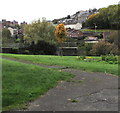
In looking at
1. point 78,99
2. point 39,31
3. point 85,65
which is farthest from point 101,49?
point 78,99

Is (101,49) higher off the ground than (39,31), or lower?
lower

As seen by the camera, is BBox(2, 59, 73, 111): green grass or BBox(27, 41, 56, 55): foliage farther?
BBox(27, 41, 56, 55): foliage

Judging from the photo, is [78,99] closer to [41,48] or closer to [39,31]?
[41,48]

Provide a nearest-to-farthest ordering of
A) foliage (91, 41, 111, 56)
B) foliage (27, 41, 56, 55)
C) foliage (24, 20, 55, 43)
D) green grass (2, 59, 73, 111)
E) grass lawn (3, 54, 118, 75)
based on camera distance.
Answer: green grass (2, 59, 73, 111) < grass lawn (3, 54, 118, 75) < foliage (91, 41, 111, 56) < foliage (27, 41, 56, 55) < foliage (24, 20, 55, 43)

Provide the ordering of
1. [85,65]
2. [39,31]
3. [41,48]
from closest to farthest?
1. [85,65]
2. [41,48]
3. [39,31]

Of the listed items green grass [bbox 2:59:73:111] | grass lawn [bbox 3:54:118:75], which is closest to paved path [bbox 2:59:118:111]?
green grass [bbox 2:59:73:111]

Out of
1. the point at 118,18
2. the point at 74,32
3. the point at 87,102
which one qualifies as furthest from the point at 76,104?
the point at 74,32

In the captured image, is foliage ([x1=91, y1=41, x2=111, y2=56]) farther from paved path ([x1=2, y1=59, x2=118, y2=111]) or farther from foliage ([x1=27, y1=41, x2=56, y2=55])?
paved path ([x1=2, y1=59, x2=118, y2=111])

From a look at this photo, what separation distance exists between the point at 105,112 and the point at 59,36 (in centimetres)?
4791

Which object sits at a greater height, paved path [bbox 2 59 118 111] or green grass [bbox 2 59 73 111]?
green grass [bbox 2 59 73 111]

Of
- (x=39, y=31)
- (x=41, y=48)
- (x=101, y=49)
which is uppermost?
(x=39, y=31)

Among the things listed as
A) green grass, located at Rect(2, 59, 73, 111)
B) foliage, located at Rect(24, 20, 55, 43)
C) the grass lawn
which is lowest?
the grass lawn

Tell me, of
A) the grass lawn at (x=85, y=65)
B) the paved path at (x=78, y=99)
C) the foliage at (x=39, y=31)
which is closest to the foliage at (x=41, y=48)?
the grass lawn at (x=85, y=65)

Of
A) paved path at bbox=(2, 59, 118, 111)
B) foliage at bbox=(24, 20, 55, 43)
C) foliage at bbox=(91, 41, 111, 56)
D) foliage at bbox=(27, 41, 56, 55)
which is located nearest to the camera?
paved path at bbox=(2, 59, 118, 111)
